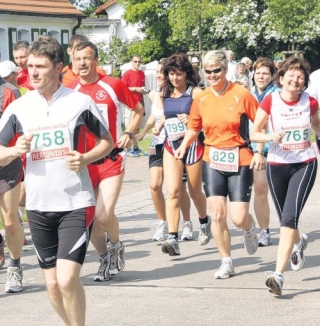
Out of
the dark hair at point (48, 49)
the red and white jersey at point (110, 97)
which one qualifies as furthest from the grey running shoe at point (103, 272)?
the dark hair at point (48, 49)

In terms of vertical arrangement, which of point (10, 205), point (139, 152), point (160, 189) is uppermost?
point (10, 205)

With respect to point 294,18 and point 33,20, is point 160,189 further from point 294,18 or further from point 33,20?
point 294,18

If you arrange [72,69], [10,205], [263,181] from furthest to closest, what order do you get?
[263,181]
[72,69]
[10,205]

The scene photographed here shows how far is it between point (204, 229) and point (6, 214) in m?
2.64

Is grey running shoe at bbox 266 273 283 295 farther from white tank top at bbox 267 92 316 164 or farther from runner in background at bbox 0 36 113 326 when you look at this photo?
runner in background at bbox 0 36 113 326

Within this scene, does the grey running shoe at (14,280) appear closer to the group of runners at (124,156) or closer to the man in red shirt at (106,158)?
the group of runners at (124,156)

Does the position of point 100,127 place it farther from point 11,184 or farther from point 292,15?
point 292,15

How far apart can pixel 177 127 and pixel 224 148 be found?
156 centimetres

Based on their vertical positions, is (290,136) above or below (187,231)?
above

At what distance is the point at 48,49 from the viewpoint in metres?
5.95

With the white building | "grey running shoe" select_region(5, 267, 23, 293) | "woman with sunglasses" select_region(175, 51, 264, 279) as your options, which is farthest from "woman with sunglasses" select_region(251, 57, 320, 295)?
the white building

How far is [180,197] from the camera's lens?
33.2 ft

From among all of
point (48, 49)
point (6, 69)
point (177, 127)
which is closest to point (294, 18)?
point (177, 127)

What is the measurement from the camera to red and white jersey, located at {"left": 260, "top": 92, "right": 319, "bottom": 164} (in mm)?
7973
